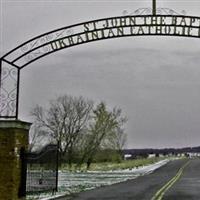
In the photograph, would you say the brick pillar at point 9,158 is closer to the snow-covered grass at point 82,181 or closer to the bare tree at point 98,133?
the snow-covered grass at point 82,181

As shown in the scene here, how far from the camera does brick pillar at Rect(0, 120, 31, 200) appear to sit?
1586cm

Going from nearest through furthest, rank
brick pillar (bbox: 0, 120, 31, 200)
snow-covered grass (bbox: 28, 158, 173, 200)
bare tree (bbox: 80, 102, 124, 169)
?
brick pillar (bbox: 0, 120, 31, 200)
snow-covered grass (bbox: 28, 158, 173, 200)
bare tree (bbox: 80, 102, 124, 169)

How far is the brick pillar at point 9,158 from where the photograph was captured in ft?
52.0

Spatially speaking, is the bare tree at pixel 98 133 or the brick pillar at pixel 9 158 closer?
the brick pillar at pixel 9 158

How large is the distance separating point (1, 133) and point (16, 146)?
57cm

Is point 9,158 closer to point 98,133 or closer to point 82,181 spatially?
point 82,181

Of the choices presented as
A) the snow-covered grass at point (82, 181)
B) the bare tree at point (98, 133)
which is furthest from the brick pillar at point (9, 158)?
the bare tree at point (98, 133)

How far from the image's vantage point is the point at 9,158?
52.4ft

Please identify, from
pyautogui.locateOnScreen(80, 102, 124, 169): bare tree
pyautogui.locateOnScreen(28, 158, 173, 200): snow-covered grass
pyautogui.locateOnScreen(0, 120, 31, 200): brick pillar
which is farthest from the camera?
pyautogui.locateOnScreen(80, 102, 124, 169): bare tree

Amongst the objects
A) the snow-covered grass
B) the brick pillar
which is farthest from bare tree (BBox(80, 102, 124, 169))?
the brick pillar

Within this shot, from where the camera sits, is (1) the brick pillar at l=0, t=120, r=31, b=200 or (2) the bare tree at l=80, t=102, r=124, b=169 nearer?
(1) the brick pillar at l=0, t=120, r=31, b=200

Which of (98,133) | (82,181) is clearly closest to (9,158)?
(82,181)

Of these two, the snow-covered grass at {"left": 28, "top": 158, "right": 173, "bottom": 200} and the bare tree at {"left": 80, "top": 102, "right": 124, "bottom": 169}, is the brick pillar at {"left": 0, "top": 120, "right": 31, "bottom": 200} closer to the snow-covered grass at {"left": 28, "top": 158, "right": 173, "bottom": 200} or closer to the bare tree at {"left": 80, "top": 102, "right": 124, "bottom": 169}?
the snow-covered grass at {"left": 28, "top": 158, "right": 173, "bottom": 200}

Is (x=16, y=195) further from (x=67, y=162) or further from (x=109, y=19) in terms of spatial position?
(x=67, y=162)
